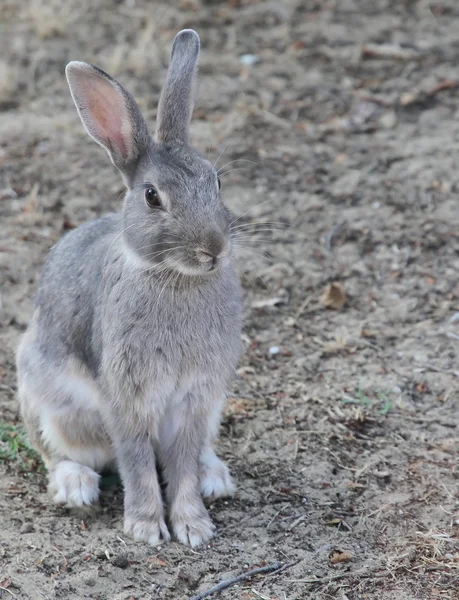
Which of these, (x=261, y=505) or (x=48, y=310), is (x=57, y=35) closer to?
(x=48, y=310)

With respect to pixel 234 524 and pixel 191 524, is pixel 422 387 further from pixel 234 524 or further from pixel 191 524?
pixel 191 524

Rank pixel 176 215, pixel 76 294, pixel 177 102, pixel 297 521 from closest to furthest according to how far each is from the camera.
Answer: pixel 176 215
pixel 177 102
pixel 297 521
pixel 76 294

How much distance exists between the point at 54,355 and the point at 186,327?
0.76 meters

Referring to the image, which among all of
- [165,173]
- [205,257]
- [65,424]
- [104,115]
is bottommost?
[65,424]

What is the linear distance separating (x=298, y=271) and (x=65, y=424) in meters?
2.17

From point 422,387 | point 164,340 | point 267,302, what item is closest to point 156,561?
point 164,340

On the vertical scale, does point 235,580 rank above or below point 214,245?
below

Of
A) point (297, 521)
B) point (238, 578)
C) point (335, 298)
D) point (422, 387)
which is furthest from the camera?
point (335, 298)

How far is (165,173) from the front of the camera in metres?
4.06

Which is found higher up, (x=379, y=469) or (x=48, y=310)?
(x=48, y=310)

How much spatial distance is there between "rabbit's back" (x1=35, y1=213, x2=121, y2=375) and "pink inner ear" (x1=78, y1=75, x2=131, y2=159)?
377mm

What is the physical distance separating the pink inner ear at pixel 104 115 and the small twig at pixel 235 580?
5.76ft

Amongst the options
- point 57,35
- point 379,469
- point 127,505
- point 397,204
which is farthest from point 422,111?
point 127,505

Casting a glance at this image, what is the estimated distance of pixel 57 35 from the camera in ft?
28.0
